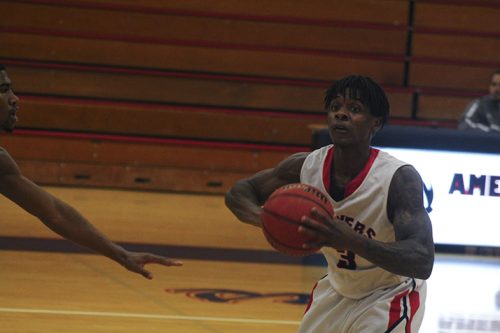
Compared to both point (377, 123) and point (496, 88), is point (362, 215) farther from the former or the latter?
point (496, 88)

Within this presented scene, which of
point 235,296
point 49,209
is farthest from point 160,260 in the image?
point 235,296

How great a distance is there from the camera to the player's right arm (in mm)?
4000

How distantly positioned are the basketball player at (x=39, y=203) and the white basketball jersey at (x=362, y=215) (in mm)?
760

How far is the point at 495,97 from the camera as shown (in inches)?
385

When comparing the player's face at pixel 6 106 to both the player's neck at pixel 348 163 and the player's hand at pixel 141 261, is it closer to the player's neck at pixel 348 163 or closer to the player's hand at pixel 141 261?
the player's hand at pixel 141 261

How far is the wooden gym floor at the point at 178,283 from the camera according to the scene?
605cm

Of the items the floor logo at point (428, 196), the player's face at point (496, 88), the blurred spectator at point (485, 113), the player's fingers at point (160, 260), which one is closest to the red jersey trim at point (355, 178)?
the player's fingers at point (160, 260)

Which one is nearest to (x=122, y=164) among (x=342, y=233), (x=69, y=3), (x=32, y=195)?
(x=69, y=3)

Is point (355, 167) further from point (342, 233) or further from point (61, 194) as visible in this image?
point (61, 194)

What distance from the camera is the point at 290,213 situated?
3277 millimetres

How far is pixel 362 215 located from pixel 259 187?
1.99ft

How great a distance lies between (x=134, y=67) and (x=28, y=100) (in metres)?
1.31

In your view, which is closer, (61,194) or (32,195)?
(32,195)

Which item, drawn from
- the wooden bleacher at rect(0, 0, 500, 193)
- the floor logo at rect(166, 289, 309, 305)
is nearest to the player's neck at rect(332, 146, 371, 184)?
the floor logo at rect(166, 289, 309, 305)
